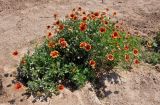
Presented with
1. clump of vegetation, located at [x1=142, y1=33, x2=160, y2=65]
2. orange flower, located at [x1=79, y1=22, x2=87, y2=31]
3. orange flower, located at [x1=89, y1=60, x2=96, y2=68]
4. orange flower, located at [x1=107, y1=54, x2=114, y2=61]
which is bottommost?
clump of vegetation, located at [x1=142, y1=33, x2=160, y2=65]

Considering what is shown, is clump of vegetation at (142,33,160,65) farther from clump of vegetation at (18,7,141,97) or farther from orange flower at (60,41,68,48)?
orange flower at (60,41,68,48)

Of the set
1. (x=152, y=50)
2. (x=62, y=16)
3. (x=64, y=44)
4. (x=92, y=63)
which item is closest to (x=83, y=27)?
(x=64, y=44)

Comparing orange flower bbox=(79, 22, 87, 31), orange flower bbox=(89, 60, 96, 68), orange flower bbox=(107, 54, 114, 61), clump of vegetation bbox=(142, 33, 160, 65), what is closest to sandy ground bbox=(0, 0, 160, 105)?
clump of vegetation bbox=(142, 33, 160, 65)

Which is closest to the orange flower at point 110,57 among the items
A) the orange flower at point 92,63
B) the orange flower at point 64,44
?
the orange flower at point 92,63

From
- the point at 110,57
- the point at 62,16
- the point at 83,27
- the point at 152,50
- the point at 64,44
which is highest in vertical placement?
the point at 83,27

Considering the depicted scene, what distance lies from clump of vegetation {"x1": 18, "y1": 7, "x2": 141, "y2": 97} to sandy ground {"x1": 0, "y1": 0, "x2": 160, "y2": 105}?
186 mm

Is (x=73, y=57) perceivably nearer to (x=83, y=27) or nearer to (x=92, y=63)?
(x=92, y=63)

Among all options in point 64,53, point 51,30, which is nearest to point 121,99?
point 64,53

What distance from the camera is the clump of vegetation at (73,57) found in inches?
199

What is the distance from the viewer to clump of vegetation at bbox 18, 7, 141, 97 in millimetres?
5066

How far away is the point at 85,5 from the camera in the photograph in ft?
25.2

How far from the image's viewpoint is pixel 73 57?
535 centimetres

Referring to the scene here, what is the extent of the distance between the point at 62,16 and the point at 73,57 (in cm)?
202

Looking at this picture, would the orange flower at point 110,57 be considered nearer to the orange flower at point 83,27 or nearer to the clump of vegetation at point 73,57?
the clump of vegetation at point 73,57
